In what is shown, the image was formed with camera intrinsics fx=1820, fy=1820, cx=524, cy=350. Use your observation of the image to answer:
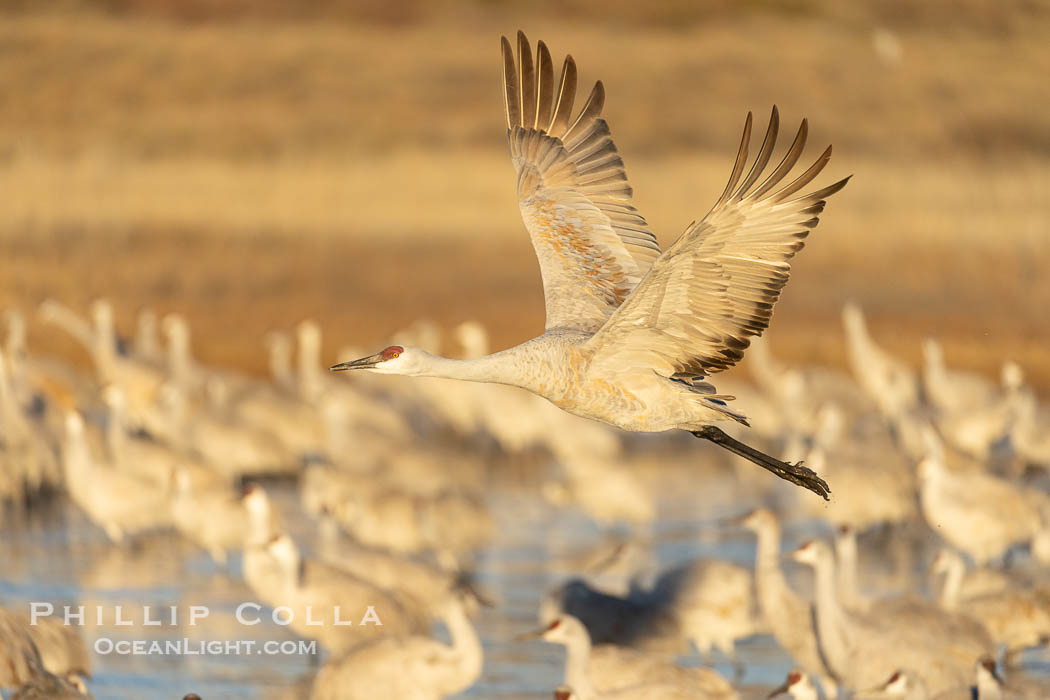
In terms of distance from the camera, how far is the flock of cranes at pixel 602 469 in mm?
7590

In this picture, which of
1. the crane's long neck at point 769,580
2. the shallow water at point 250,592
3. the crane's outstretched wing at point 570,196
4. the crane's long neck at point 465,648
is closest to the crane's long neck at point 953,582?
the shallow water at point 250,592

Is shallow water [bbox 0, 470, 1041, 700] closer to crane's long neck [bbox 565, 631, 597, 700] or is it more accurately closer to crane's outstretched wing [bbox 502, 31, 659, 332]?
crane's long neck [bbox 565, 631, 597, 700]

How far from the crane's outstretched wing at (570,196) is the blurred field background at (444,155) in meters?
14.4

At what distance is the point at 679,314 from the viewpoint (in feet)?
23.7

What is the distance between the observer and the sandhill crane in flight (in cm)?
685

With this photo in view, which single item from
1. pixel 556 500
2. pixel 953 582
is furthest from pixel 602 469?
pixel 953 582

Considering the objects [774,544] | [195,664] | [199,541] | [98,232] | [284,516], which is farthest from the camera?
[98,232]

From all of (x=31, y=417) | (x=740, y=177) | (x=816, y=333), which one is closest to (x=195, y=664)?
(x=740, y=177)

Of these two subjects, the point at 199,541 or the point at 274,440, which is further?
the point at 274,440

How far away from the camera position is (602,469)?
1366 cm

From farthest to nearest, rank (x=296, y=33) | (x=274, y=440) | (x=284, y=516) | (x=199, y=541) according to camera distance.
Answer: (x=296, y=33) → (x=274, y=440) → (x=284, y=516) → (x=199, y=541)

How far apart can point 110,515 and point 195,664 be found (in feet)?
12.1

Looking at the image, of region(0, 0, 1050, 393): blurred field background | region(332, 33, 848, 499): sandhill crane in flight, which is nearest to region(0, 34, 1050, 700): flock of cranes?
region(332, 33, 848, 499): sandhill crane in flight

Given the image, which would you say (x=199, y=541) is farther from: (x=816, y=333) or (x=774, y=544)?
(x=816, y=333)
